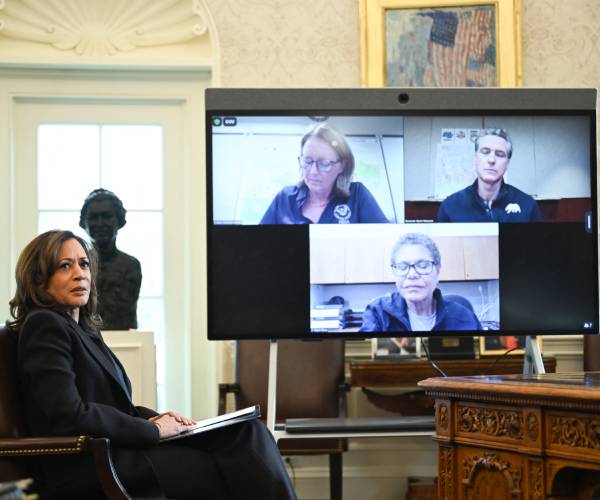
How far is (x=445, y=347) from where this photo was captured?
5371mm

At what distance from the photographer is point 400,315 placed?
4.07 meters

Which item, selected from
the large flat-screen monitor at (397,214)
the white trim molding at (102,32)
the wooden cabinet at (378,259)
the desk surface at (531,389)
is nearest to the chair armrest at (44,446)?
the desk surface at (531,389)

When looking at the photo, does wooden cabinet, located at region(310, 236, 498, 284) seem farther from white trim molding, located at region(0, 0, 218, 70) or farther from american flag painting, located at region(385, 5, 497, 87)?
white trim molding, located at region(0, 0, 218, 70)

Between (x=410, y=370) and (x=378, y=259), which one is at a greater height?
(x=378, y=259)

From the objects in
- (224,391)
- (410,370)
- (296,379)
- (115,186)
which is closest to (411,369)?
(410,370)

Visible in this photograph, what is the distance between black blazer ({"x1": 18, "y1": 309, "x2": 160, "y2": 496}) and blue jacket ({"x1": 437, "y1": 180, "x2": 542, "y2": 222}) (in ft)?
5.13

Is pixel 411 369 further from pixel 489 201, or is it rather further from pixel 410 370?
pixel 489 201

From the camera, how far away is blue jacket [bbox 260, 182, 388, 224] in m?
4.03

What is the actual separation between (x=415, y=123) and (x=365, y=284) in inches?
25.8

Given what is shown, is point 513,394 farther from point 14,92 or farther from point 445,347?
point 14,92

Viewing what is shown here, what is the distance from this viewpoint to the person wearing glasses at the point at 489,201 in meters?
4.08

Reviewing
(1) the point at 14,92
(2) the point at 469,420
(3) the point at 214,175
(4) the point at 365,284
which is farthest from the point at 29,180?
(2) the point at 469,420

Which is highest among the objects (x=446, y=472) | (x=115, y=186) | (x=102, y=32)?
(x=102, y=32)

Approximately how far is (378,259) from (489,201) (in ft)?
1.59
